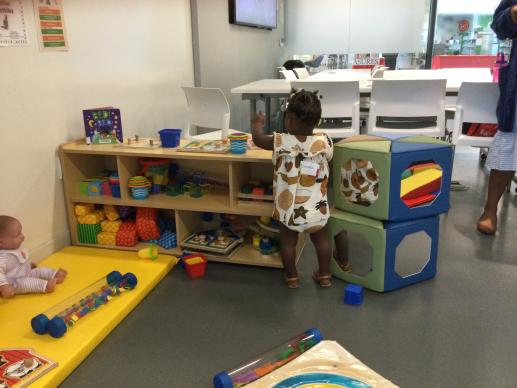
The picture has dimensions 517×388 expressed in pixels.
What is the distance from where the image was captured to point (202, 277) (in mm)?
2213

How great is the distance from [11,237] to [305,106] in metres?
1.34

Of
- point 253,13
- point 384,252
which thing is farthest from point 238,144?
point 253,13

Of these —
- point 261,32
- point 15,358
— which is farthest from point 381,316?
point 261,32

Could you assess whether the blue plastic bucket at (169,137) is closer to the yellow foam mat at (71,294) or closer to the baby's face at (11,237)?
the yellow foam mat at (71,294)

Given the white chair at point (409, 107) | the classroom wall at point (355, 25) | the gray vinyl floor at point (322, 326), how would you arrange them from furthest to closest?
the classroom wall at point (355, 25) < the white chair at point (409, 107) < the gray vinyl floor at point (322, 326)

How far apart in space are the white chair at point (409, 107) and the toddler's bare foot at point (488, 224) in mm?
605

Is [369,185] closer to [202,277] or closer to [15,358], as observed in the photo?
[202,277]

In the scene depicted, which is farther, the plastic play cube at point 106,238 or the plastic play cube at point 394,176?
the plastic play cube at point 106,238

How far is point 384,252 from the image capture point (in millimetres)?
1970

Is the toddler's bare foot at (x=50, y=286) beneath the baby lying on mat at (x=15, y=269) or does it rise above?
beneath

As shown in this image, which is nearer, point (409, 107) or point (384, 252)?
point (384, 252)

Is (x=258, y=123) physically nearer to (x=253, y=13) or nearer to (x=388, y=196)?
(x=388, y=196)

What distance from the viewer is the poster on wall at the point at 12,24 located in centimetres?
206

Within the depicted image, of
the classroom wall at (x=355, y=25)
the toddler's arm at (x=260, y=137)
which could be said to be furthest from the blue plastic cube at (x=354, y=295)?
the classroom wall at (x=355, y=25)
